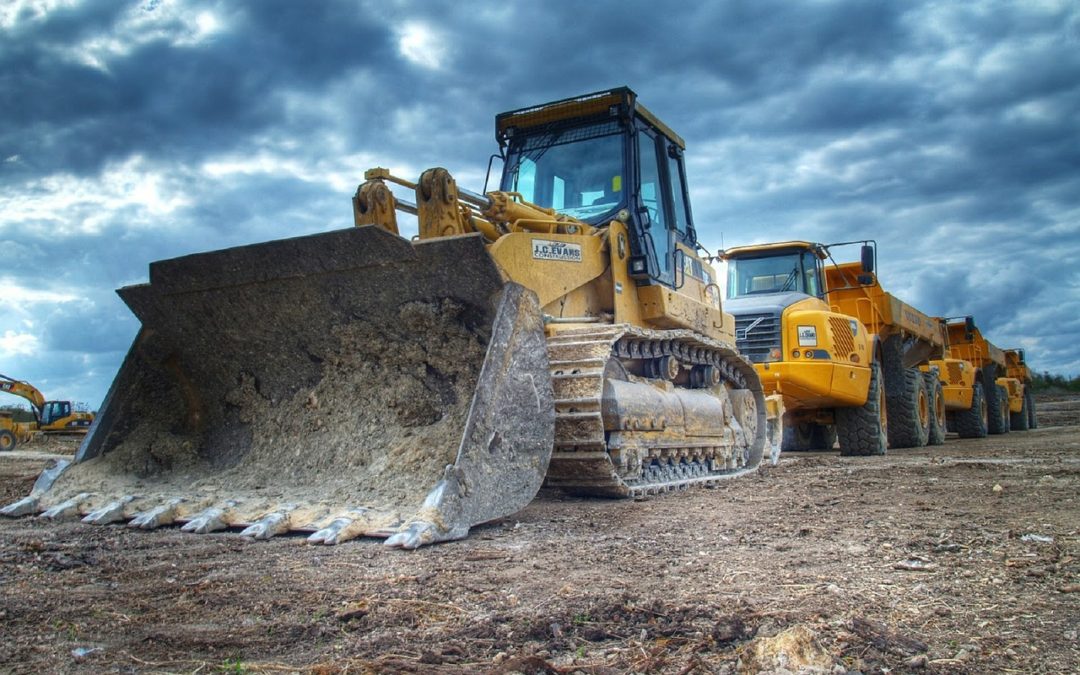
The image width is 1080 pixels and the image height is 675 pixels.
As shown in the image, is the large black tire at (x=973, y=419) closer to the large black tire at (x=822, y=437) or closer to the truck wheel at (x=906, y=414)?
the truck wheel at (x=906, y=414)

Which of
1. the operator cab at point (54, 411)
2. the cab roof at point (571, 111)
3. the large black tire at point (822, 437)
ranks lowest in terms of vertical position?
the large black tire at point (822, 437)

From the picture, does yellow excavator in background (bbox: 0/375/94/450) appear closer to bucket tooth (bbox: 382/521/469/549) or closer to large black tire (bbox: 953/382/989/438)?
large black tire (bbox: 953/382/989/438)

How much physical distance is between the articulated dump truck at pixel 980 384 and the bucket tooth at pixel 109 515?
14729mm

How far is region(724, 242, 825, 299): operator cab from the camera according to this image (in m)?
12.9

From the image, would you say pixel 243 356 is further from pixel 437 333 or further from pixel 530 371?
pixel 530 371

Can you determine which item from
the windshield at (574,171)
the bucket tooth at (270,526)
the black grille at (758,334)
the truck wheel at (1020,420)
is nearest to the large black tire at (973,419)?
the truck wheel at (1020,420)

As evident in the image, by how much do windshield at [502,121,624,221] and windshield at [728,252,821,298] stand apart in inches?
230

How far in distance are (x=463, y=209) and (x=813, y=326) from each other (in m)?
6.50

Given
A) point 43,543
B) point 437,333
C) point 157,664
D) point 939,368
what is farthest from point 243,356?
point 939,368

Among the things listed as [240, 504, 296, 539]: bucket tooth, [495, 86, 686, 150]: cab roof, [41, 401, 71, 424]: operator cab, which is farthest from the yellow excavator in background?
[240, 504, 296, 539]: bucket tooth

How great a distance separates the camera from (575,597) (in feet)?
10.4

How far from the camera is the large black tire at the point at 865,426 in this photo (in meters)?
12.2

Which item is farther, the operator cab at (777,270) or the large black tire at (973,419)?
the large black tire at (973,419)

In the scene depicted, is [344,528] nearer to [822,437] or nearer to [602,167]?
[602,167]
